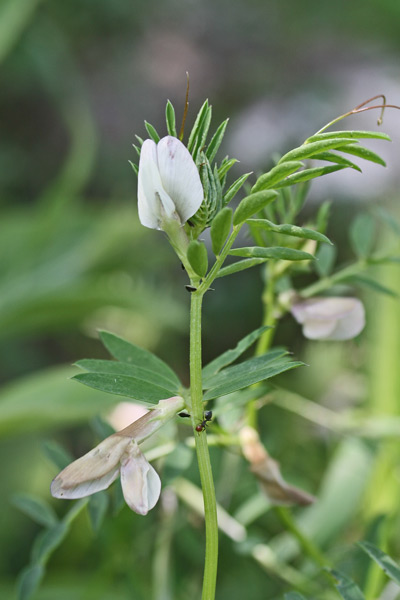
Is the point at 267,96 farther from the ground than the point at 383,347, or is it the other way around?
the point at 267,96

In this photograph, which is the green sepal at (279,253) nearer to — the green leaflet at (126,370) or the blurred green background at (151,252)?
the green leaflet at (126,370)

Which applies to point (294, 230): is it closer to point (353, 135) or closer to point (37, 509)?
point (353, 135)

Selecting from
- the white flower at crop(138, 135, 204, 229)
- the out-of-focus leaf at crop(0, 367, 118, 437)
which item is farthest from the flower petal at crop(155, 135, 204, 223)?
the out-of-focus leaf at crop(0, 367, 118, 437)

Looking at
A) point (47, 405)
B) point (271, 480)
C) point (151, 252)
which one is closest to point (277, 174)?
point (271, 480)

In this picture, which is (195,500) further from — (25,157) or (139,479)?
(25,157)

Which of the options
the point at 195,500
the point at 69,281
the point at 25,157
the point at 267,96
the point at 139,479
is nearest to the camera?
the point at 139,479

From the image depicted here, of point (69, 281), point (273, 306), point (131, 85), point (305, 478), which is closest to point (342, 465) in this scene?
point (305, 478)

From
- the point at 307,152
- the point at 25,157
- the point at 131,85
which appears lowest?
the point at 307,152
